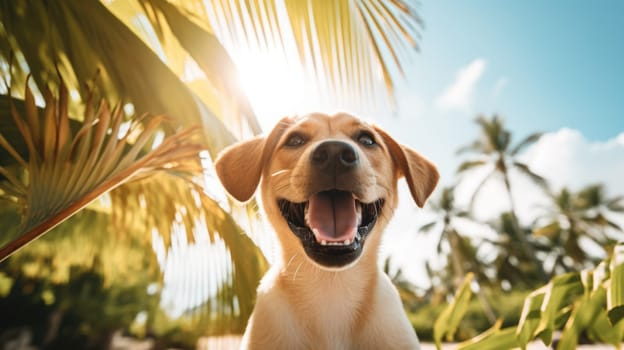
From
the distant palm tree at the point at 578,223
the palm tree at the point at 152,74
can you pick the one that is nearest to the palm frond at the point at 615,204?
the distant palm tree at the point at 578,223

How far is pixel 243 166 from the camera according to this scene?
77.8 inches

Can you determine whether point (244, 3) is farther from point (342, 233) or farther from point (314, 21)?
point (342, 233)

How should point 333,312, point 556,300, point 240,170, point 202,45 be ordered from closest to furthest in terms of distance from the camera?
1. point 333,312
2. point 240,170
3. point 556,300
4. point 202,45

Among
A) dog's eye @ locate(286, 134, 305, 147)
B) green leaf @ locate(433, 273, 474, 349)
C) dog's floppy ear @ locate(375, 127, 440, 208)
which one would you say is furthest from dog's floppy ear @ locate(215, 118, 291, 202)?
green leaf @ locate(433, 273, 474, 349)

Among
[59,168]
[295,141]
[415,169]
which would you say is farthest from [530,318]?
[59,168]

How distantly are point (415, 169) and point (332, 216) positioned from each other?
59cm

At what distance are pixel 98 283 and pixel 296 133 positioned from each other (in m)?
15.7

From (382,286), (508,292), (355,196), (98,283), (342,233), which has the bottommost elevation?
(508,292)

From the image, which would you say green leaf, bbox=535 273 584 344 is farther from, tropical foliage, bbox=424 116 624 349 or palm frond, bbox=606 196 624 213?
palm frond, bbox=606 196 624 213

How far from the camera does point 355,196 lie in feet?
5.83

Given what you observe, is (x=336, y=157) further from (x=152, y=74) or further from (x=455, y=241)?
(x=455, y=241)

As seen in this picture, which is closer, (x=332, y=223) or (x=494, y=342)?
(x=332, y=223)

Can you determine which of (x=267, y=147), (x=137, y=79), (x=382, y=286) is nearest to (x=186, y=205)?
(x=137, y=79)

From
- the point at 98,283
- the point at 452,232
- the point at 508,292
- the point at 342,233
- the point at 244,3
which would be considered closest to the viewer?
the point at 342,233
